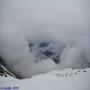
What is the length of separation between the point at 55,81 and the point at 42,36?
48cm

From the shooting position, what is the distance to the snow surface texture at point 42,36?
6.84ft

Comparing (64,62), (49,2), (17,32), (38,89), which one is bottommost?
(38,89)

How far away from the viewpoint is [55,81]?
207 cm

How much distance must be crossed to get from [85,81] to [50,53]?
1.51 feet

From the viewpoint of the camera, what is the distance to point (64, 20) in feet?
7.04

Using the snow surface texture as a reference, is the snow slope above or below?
below

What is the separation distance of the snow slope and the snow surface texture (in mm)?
54

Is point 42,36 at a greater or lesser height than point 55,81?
greater

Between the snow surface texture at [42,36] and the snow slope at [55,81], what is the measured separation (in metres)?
0.05

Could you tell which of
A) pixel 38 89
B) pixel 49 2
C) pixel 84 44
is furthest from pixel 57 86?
pixel 49 2

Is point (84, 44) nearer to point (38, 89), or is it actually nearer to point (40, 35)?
point (40, 35)

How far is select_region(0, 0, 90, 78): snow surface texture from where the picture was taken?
2086 millimetres

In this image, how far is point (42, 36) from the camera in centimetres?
212

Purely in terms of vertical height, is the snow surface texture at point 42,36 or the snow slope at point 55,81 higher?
the snow surface texture at point 42,36
